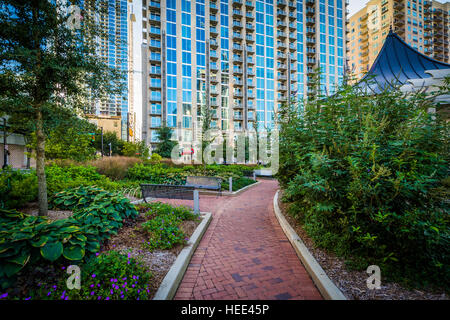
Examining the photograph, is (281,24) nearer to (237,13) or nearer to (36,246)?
(237,13)

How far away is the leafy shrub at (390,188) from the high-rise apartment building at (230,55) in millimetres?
32252

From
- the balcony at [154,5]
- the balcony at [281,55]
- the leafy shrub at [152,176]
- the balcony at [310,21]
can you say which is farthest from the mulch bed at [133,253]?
the balcony at [310,21]

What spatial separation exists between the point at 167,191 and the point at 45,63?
432cm

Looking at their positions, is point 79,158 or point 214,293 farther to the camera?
point 79,158

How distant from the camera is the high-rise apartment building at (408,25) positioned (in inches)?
2240

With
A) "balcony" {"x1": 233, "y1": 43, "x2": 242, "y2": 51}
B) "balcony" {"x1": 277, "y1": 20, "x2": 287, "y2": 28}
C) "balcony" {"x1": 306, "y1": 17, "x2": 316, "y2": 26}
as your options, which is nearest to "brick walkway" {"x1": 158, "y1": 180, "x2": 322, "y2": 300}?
"balcony" {"x1": 233, "y1": 43, "x2": 242, "y2": 51}

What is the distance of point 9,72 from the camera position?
349 cm

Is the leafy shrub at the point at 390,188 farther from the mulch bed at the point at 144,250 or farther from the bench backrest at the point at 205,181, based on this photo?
the bench backrest at the point at 205,181

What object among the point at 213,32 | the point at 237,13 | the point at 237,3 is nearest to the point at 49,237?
the point at 213,32

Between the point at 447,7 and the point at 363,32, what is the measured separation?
26932 millimetres

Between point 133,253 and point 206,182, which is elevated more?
point 206,182

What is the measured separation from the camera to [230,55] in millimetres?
43062
